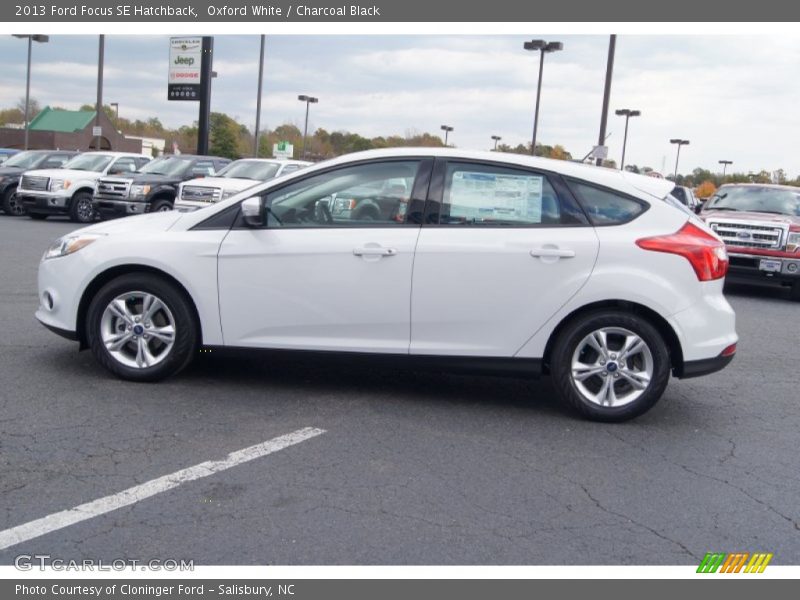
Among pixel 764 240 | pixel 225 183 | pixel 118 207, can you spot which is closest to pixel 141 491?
pixel 764 240

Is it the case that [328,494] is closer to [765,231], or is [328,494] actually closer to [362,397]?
[362,397]

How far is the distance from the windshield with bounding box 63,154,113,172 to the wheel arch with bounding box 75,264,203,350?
16.9 meters

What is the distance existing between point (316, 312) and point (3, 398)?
2.11 meters

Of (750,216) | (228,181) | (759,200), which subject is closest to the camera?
(750,216)

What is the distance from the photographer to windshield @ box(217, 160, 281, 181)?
730 inches

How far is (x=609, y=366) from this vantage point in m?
5.80

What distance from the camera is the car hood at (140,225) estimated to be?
6.23m

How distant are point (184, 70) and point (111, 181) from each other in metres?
11.5

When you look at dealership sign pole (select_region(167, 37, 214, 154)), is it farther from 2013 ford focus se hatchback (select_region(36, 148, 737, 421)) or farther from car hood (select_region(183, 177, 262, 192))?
2013 ford focus se hatchback (select_region(36, 148, 737, 421))

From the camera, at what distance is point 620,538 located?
13.4 ft

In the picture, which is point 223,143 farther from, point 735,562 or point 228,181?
point 735,562

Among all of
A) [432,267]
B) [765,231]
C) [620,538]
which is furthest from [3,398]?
[765,231]

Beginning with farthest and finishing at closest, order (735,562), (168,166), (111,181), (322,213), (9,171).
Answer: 1. (9,171)
2. (168,166)
3. (111,181)
4. (322,213)
5. (735,562)

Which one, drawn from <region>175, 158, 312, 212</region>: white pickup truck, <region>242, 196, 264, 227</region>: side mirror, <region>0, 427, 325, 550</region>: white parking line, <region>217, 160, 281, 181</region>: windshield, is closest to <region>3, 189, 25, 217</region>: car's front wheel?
<region>175, 158, 312, 212</region>: white pickup truck
